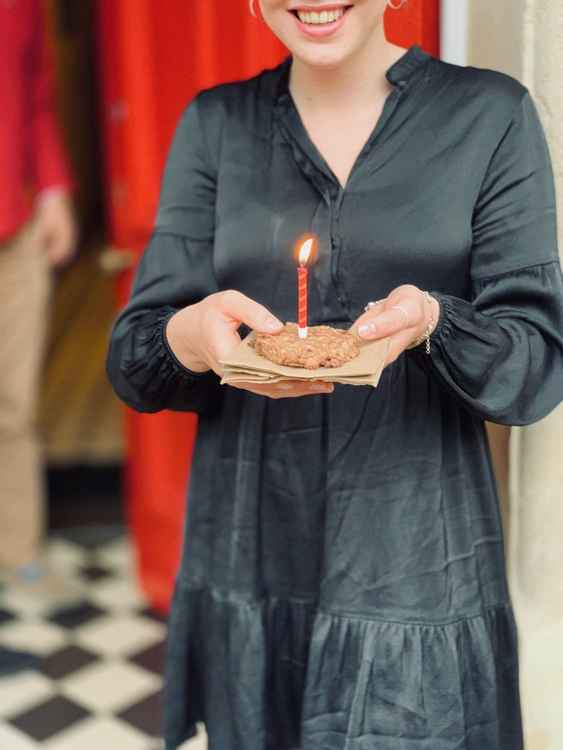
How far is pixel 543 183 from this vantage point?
4.69 ft

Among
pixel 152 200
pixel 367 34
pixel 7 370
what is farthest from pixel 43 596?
pixel 367 34

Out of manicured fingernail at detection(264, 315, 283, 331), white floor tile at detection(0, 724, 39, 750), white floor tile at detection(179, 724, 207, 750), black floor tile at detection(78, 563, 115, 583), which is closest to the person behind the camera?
manicured fingernail at detection(264, 315, 283, 331)

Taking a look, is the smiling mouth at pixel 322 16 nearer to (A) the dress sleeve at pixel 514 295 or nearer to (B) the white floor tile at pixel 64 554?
(A) the dress sleeve at pixel 514 295

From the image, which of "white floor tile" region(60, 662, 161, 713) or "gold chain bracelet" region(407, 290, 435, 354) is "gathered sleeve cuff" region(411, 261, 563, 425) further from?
"white floor tile" region(60, 662, 161, 713)

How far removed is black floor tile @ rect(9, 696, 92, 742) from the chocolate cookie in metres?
1.72

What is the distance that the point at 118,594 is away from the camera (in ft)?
11.6

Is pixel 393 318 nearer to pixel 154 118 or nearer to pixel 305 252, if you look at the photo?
pixel 305 252

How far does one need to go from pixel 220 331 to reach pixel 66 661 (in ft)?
6.48

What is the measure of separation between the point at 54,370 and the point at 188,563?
3.73 metres

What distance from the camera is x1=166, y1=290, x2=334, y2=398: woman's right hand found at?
132cm

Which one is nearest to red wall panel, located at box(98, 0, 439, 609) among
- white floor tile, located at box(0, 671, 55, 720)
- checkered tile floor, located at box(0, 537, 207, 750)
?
checkered tile floor, located at box(0, 537, 207, 750)

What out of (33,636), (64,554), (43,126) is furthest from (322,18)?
(64,554)

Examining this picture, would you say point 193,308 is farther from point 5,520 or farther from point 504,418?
point 5,520

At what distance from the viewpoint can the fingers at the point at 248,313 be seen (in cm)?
135
